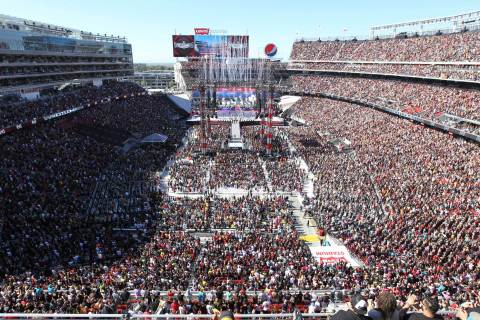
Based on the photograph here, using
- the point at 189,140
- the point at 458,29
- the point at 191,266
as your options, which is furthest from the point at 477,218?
the point at 458,29

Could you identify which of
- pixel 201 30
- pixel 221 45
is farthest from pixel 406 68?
pixel 201 30

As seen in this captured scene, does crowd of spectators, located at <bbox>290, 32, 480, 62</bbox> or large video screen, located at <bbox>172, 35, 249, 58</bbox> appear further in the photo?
large video screen, located at <bbox>172, 35, 249, 58</bbox>

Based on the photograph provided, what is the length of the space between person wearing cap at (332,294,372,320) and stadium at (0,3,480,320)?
0.03 meters

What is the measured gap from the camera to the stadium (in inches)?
520

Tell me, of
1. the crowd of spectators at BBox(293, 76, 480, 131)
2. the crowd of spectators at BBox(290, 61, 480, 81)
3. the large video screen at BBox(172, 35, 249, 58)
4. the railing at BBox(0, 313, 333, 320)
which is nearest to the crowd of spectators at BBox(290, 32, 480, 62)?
the crowd of spectators at BBox(290, 61, 480, 81)

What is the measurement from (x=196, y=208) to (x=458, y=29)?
47577 millimetres

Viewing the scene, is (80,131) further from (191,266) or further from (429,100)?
(429,100)

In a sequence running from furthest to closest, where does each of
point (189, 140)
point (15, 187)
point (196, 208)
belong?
point (189, 140)
point (196, 208)
point (15, 187)

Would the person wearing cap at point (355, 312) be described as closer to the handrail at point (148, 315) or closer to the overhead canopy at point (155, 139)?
the handrail at point (148, 315)

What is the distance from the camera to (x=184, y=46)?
6862 cm

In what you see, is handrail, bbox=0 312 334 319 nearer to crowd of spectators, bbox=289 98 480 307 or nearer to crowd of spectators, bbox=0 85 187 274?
crowd of spectators, bbox=289 98 480 307

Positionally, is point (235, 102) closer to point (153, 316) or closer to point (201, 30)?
point (201, 30)

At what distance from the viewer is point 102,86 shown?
2478 inches

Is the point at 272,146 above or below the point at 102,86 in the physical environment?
below
